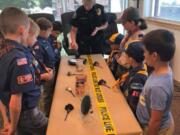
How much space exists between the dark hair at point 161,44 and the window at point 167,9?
2.79 metres

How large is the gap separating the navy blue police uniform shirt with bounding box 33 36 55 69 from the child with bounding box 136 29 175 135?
1.08 metres

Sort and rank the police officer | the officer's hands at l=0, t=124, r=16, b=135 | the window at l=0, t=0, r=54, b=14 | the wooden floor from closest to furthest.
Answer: the officer's hands at l=0, t=124, r=16, b=135
the wooden floor
the police officer
the window at l=0, t=0, r=54, b=14

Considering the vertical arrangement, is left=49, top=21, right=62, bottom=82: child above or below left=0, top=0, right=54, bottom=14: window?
below

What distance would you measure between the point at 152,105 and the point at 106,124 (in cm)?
28

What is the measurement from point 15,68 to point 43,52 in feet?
2.89

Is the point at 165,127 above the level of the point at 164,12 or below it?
below

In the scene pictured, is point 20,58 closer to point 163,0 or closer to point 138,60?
point 138,60

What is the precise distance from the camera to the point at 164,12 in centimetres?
434

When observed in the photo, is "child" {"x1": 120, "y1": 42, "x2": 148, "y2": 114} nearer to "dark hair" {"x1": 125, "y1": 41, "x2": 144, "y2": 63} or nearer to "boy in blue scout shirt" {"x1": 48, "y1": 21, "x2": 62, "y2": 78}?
"dark hair" {"x1": 125, "y1": 41, "x2": 144, "y2": 63}

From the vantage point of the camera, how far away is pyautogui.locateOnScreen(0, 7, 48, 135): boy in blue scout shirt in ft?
4.28

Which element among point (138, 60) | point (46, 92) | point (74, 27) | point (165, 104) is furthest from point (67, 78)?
point (74, 27)

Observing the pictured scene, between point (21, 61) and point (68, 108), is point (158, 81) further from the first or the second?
point (21, 61)

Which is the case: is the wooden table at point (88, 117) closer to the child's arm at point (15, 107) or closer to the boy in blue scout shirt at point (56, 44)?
the child's arm at point (15, 107)

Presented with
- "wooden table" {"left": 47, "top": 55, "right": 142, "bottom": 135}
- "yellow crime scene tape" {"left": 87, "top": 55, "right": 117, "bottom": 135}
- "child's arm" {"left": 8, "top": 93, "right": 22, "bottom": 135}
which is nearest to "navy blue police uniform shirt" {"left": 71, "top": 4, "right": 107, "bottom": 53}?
"yellow crime scene tape" {"left": 87, "top": 55, "right": 117, "bottom": 135}
